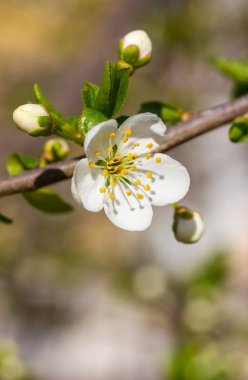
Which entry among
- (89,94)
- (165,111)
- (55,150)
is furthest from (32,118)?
(165,111)

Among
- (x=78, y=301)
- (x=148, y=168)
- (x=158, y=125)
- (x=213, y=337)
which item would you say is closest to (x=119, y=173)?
(x=148, y=168)

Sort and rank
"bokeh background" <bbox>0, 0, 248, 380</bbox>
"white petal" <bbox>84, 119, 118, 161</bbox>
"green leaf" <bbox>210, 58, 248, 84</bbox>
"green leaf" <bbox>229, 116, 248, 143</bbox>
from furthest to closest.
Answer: "bokeh background" <bbox>0, 0, 248, 380</bbox>, "green leaf" <bbox>210, 58, 248, 84</bbox>, "green leaf" <bbox>229, 116, 248, 143</bbox>, "white petal" <bbox>84, 119, 118, 161</bbox>

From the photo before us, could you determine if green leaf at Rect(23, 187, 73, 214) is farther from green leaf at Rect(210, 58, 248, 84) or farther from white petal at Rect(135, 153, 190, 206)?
green leaf at Rect(210, 58, 248, 84)

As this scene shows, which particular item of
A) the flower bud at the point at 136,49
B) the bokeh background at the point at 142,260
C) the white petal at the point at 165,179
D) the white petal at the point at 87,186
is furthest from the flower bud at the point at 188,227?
the bokeh background at the point at 142,260

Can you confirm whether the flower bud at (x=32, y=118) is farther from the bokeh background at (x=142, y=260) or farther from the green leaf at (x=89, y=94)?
the bokeh background at (x=142, y=260)

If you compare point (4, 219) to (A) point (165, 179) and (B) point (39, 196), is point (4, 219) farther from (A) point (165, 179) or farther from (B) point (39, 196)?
(A) point (165, 179)

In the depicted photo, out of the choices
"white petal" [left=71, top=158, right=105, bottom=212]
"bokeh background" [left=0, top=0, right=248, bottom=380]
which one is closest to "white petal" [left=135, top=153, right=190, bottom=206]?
"white petal" [left=71, top=158, right=105, bottom=212]
